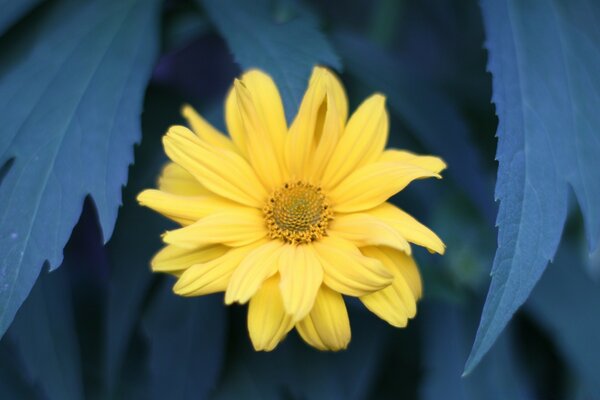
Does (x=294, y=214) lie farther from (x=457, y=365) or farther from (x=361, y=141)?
(x=457, y=365)

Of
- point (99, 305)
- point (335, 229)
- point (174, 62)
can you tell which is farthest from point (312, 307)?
point (174, 62)

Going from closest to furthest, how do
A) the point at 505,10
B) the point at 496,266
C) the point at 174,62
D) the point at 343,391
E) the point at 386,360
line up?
the point at 496,266, the point at 505,10, the point at 343,391, the point at 386,360, the point at 174,62

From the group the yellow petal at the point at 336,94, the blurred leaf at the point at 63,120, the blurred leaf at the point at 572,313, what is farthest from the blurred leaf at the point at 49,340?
the blurred leaf at the point at 572,313

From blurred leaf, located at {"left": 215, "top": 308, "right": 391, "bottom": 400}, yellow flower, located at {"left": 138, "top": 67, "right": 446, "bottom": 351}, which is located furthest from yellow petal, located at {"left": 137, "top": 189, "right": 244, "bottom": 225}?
blurred leaf, located at {"left": 215, "top": 308, "right": 391, "bottom": 400}

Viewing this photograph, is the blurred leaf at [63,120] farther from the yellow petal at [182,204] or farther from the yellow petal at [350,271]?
the yellow petal at [350,271]

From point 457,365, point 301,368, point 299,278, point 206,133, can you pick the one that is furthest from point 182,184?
point 457,365

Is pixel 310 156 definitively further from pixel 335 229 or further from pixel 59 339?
pixel 59 339
